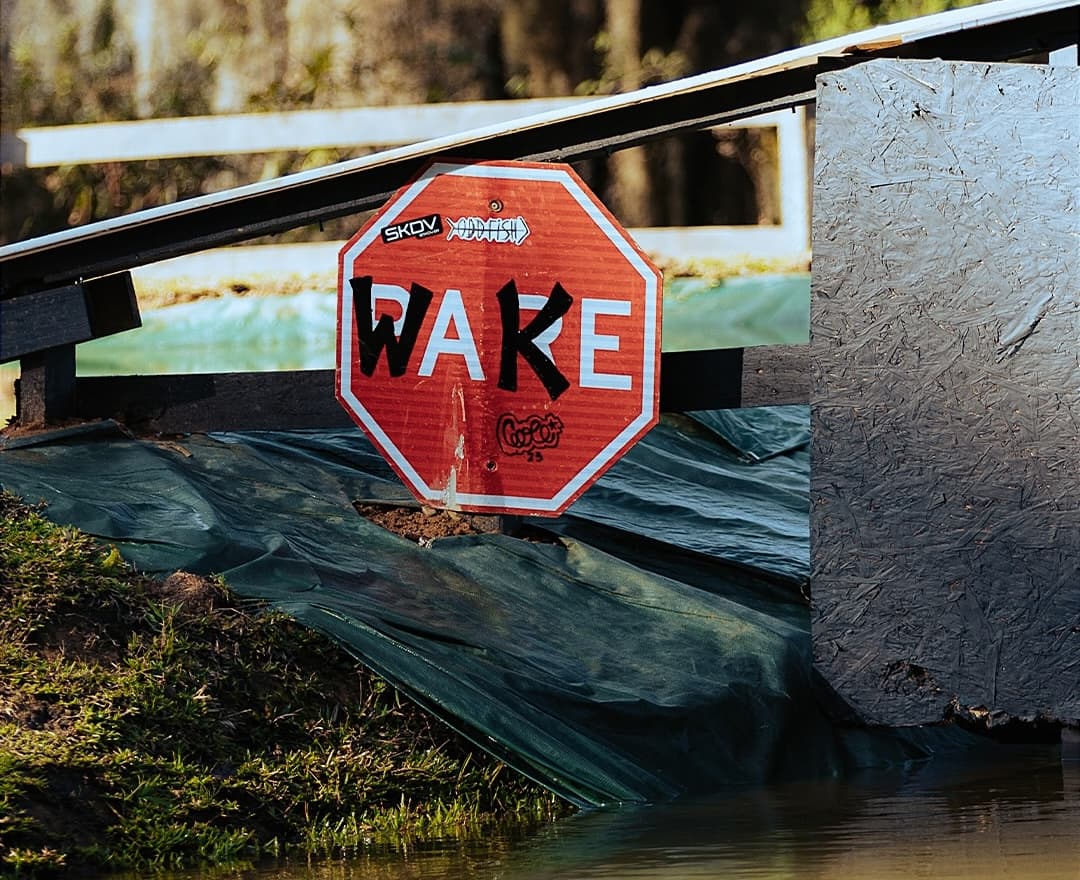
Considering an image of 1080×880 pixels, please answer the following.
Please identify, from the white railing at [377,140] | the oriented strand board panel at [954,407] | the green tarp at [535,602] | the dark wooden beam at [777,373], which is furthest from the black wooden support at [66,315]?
the white railing at [377,140]

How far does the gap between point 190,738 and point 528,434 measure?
5.45 ft

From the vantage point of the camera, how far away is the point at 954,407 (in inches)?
196

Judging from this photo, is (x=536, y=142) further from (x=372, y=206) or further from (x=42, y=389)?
(x=42, y=389)

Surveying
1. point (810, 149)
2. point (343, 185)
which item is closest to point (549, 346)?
point (343, 185)

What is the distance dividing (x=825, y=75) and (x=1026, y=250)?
0.77 metres

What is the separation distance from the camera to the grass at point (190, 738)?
12.8 ft

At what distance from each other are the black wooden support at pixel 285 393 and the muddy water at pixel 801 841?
4.46ft

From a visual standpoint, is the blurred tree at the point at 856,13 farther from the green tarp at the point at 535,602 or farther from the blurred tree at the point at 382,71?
the green tarp at the point at 535,602

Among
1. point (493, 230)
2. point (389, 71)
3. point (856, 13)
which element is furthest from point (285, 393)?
point (856, 13)

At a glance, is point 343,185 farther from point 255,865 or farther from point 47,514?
point 255,865

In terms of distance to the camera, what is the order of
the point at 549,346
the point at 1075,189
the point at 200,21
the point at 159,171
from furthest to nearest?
the point at 200,21 → the point at 159,171 → the point at 549,346 → the point at 1075,189

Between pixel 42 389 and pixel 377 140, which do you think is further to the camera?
pixel 377 140

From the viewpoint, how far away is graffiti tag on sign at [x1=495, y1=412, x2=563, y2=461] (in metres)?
5.44

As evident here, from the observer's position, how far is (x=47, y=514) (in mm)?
4980
